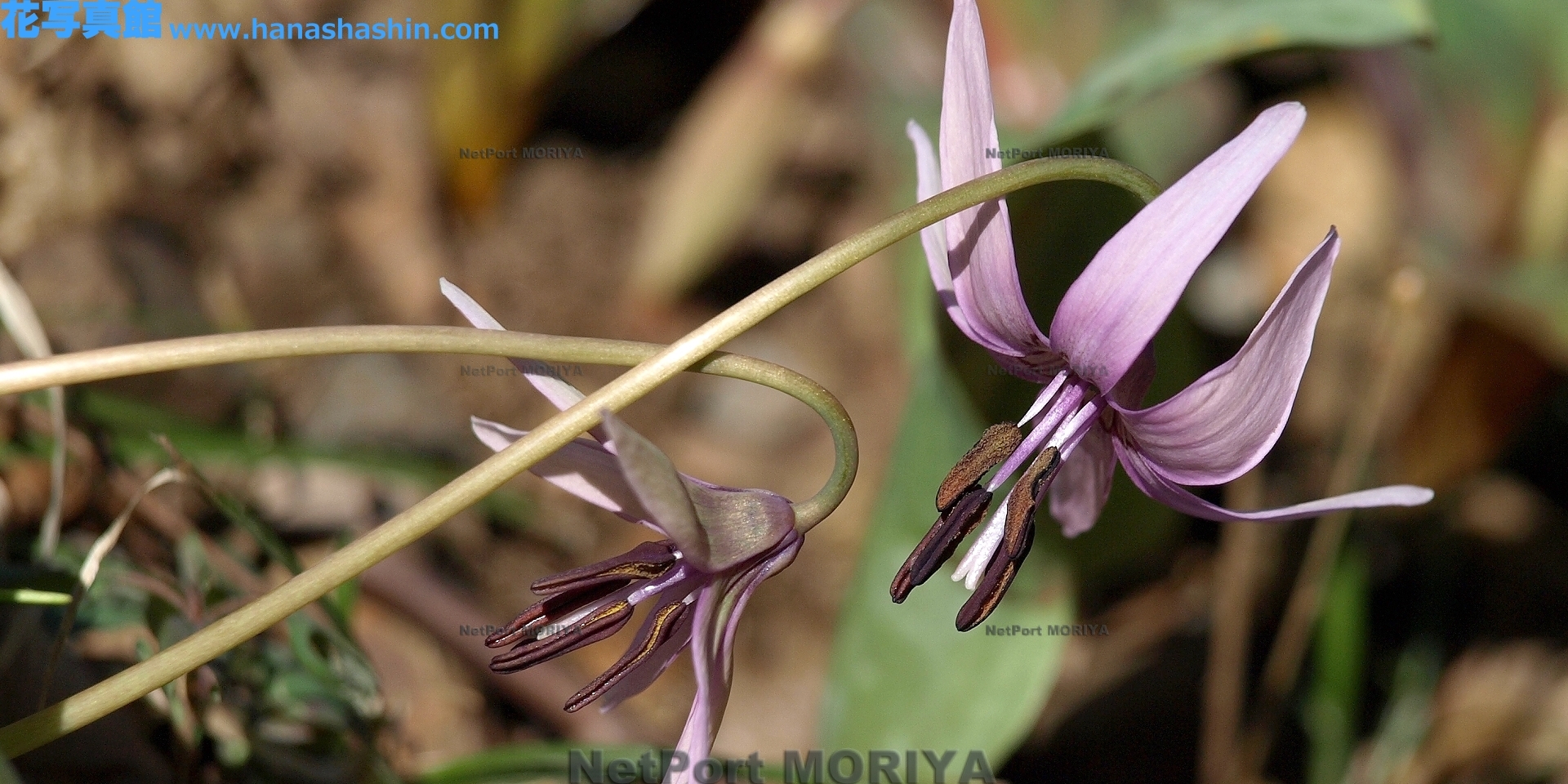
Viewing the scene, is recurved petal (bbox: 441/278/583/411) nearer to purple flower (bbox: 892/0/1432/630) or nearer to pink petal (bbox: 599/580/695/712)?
pink petal (bbox: 599/580/695/712)

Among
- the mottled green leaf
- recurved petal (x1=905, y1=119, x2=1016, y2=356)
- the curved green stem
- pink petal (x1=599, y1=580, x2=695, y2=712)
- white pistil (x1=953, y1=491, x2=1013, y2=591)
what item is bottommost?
the mottled green leaf

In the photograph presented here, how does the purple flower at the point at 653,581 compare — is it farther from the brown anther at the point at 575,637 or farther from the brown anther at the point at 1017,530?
the brown anther at the point at 1017,530

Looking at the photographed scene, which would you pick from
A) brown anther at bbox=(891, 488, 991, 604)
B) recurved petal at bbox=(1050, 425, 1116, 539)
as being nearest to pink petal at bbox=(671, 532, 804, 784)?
brown anther at bbox=(891, 488, 991, 604)

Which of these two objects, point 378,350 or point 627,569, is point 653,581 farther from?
point 378,350

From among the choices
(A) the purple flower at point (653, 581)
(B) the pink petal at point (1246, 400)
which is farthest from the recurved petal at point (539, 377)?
(B) the pink petal at point (1246, 400)

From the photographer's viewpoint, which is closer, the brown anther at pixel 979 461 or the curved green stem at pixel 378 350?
the curved green stem at pixel 378 350

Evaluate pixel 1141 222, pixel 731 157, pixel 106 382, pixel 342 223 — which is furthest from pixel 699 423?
pixel 1141 222

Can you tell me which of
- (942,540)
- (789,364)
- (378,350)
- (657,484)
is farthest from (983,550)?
(789,364)
